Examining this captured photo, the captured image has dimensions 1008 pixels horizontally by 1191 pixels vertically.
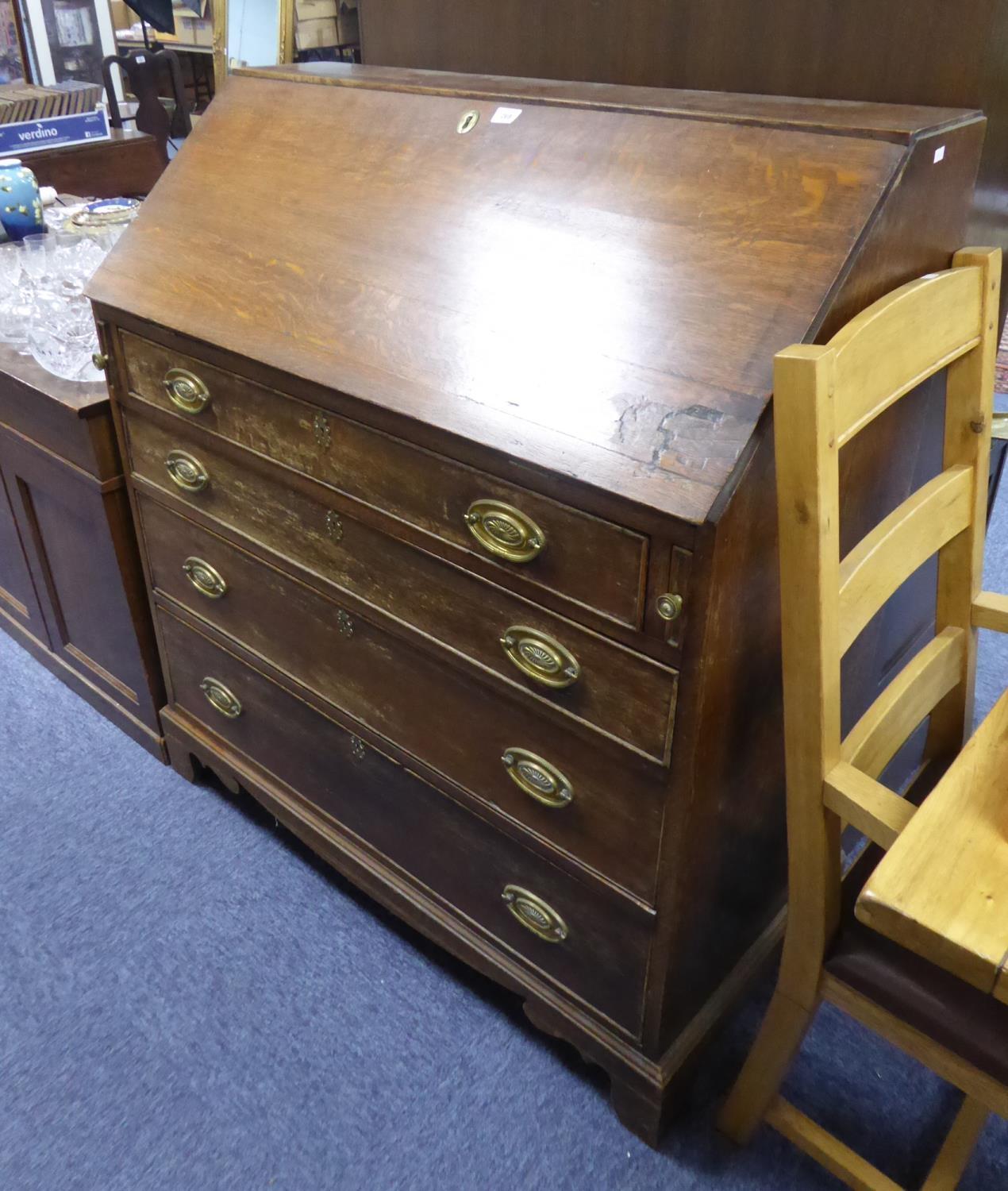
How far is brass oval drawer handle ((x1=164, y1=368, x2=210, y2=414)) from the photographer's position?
4.09ft

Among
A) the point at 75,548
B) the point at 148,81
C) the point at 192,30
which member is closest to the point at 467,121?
the point at 75,548

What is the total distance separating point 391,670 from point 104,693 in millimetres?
925

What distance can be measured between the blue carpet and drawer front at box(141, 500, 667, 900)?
40 cm

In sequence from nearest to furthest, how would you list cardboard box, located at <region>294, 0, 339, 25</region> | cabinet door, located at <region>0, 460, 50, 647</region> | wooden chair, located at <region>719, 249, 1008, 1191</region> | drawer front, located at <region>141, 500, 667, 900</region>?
wooden chair, located at <region>719, 249, 1008, 1191</region> < drawer front, located at <region>141, 500, 667, 900</region> < cardboard box, located at <region>294, 0, 339, 25</region> < cabinet door, located at <region>0, 460, 50, 647</region>

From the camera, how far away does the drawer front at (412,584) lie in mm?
955

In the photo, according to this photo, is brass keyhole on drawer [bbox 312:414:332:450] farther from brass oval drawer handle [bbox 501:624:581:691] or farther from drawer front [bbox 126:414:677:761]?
brass oval drawer handle [bbox 501:624:581:691]

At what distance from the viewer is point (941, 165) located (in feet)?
3.14

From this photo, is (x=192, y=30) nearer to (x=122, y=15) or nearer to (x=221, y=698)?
(x=122, y=15)

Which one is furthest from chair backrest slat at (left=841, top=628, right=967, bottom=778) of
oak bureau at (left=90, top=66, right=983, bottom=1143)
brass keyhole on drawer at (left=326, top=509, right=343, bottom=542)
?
brass keyhole on drawer at (left=326, top=509, right=343, bottom=542)

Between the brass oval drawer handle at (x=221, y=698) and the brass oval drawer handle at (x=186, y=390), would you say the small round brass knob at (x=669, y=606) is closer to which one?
the brass oval drawer handle at (x=186, y=390)

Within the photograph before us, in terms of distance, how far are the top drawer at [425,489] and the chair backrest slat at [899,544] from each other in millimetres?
200

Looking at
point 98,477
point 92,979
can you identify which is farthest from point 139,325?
point 92,979

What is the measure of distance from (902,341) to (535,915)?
0.79 metres

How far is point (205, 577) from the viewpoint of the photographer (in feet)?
4.79
